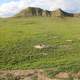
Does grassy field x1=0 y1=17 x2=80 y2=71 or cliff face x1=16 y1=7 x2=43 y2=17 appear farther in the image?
cliff face x1=16 y1=7 x2=43 y2=17

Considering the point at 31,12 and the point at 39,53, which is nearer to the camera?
the point at 39,53

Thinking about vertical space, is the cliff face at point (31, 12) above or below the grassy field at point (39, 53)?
below

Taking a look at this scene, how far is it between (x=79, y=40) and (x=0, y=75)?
24765 millimetres

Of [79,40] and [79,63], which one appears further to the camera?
[79,40]

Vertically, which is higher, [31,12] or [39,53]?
[39,53]

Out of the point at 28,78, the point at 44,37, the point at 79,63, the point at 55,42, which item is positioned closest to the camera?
the point at 28,78

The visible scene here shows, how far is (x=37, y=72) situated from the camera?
38031 mm

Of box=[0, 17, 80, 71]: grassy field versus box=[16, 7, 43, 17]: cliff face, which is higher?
box=[0, 17, 80, 71]: grassy field

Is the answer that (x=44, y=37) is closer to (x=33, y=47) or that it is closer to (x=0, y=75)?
(x=33, y=47)

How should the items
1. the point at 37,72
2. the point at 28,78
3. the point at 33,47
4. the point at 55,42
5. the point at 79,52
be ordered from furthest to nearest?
the point at 55,42, the point at 33,47, the point at 79,52, the point at 37,72, the point at 28,78

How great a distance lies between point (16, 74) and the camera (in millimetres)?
37594

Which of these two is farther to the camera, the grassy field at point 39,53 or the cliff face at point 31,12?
the cliff face at point 31,12

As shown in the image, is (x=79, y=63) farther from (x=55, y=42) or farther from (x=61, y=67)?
(x=55, y=42)

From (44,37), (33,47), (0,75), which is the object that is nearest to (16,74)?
(0,75)
